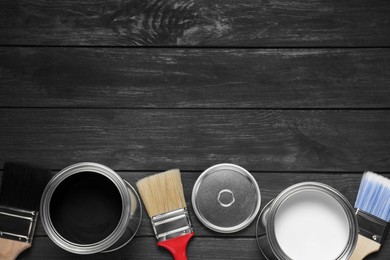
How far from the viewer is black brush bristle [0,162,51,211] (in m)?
1.15

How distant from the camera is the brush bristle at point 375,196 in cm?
114

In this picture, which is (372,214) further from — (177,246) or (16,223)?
(16,223)

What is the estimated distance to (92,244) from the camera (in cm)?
106

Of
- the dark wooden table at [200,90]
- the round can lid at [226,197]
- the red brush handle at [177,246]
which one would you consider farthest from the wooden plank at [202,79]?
the red brush handle at [177,246]

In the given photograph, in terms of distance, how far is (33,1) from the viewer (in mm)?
1235

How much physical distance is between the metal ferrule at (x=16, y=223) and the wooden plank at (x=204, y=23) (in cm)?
36

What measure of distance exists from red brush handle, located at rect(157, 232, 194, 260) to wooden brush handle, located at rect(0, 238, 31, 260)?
0.29 metres

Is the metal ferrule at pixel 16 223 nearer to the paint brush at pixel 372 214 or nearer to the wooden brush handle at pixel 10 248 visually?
the wooden brush handle at pixel 10 248

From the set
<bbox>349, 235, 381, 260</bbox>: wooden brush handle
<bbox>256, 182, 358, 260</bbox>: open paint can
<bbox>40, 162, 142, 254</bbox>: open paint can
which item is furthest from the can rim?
<bbox>349, 235, 381, 260</bbox>: wooden brush handle

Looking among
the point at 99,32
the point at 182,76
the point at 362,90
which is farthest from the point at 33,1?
the point at 362,90

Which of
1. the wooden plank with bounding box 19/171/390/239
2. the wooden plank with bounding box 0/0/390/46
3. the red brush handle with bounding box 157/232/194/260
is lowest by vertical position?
the red brush handle with bounding box 157/232/194/260

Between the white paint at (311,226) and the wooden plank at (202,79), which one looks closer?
the white paint at (311,226)

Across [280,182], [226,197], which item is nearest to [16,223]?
[226,197]

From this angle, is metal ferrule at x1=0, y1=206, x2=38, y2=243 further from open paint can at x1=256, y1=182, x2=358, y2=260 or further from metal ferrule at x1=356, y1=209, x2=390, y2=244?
metal ferrule at x1=356, y1=209, x2=390, y2=244
